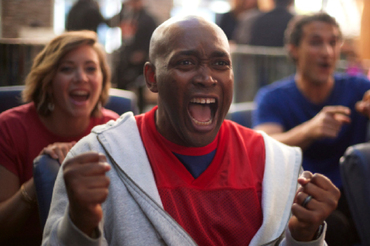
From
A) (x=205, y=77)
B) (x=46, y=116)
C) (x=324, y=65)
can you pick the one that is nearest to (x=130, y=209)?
(x=205, y=77)

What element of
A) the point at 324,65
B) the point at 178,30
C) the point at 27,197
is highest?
the point at 178,30

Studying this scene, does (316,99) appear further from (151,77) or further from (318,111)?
(151,77)

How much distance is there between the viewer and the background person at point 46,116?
2.26 metres

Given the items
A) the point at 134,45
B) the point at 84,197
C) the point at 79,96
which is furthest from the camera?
the point at 134,45

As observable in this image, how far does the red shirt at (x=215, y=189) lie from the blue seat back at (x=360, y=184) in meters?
0.43

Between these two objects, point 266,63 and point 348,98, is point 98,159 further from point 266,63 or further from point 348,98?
point 266,63

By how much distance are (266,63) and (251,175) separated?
401 cm

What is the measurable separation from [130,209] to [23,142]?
1.08m

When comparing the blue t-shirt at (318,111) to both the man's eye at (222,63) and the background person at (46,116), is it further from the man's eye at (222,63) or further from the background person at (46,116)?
the man's eye at (222,63)

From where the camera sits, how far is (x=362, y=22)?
17.0 feet

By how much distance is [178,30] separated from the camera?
67.0 inches

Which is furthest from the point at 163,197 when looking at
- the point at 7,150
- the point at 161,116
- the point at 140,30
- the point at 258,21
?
the point at 140,30

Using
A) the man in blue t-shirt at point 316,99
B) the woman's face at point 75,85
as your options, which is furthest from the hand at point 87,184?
the man in blue t-shirt at point 316,99

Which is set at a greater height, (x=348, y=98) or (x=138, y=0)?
(x=138, y=0)
